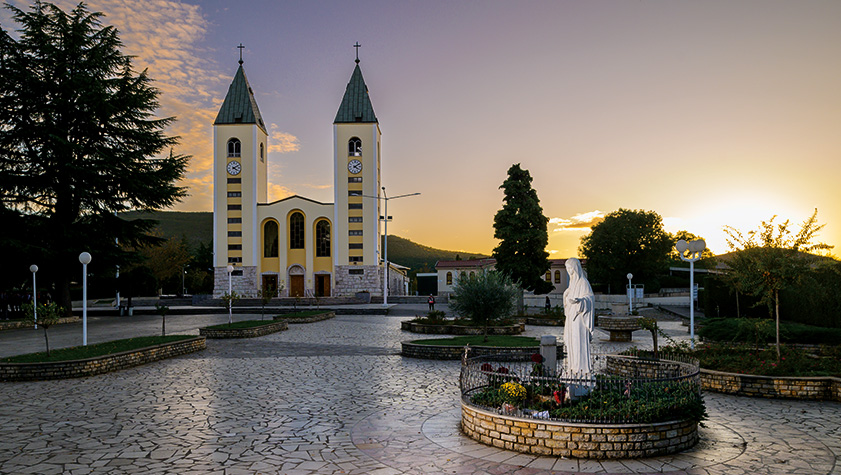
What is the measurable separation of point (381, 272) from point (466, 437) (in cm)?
4869

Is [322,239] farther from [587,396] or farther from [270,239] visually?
[587,396]

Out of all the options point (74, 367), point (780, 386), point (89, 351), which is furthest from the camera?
point (89, 351)

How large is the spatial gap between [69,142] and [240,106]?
29.9m

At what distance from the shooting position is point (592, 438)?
271 inches

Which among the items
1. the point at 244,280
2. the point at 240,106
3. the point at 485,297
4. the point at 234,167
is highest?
the point at 240,106

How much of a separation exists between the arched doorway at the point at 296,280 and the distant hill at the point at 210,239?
94692 mm

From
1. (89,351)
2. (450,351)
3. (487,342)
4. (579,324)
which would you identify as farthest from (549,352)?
(89,351)

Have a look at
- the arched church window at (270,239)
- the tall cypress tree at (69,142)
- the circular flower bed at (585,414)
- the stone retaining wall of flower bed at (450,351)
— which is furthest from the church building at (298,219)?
the circular flower bed at (585,414)

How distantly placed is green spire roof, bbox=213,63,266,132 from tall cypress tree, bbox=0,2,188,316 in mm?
24032

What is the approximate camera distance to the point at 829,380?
10.3m

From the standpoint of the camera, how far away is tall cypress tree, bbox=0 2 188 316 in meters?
30.0

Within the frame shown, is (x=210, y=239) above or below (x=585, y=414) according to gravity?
above

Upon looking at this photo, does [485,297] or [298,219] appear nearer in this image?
[485,297]

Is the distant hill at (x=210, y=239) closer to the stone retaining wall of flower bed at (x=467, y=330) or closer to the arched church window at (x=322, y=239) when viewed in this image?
the arched church window at (x=322, y=239)
